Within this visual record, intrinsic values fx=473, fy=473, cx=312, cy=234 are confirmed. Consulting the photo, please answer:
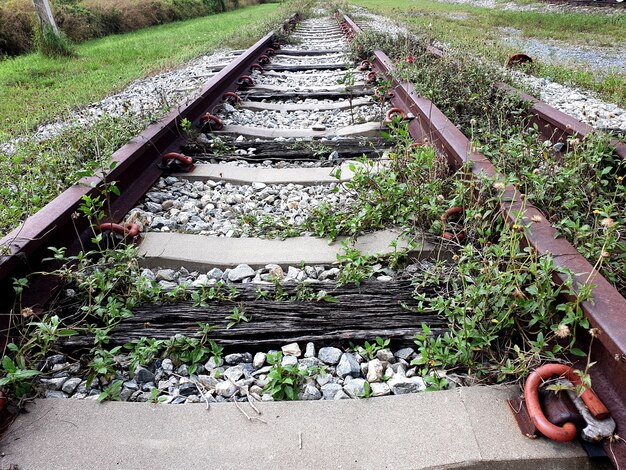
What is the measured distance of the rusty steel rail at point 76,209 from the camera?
6.23 feet

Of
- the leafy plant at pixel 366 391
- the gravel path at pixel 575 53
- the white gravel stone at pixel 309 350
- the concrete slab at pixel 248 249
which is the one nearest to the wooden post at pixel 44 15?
the gravel path at pixel 575 53

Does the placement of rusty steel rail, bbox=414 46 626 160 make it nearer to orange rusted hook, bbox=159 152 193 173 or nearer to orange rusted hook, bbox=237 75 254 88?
orange rusted hook, bbox=159 152 193 173

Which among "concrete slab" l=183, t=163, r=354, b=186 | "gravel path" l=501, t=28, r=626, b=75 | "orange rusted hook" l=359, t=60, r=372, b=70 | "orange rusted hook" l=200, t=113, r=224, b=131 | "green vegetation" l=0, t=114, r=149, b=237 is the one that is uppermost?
"green vegetation" l=0, t=114, r=149, b=237

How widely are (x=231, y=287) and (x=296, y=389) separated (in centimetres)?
63

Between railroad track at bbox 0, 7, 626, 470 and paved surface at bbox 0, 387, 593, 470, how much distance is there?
0.47 feet

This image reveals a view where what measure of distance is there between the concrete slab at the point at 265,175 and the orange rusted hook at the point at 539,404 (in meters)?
1.86

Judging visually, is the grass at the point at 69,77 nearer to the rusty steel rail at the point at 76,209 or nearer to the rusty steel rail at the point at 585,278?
the rusty steel rail at the point at 76,209

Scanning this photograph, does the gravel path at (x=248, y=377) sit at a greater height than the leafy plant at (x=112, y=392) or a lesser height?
lesser

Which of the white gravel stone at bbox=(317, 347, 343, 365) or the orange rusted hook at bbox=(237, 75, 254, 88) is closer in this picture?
the white gravel stone at bbox=(317, 347, 343, 365)

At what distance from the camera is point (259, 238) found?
98.1 inches

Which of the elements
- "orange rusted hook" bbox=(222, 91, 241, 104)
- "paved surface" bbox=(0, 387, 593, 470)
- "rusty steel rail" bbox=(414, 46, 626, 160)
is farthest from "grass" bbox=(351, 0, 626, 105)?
"paved surface" bbox=(0, 387, 593, 470)

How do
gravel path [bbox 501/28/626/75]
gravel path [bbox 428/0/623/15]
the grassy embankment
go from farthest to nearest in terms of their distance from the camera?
gravel path [bbox 428/0/623/15] < gravel path [bbox 501/28/626/75] < the grassy embankment

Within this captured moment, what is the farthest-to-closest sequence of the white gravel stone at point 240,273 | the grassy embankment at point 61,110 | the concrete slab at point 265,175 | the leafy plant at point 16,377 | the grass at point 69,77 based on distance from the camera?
the grass at point 69,77 → the concrete slab at point 265,175 → the grassy embankment at point 61,110 → the white gravel stone at point 240,273 → the leafy plant at point 16,377

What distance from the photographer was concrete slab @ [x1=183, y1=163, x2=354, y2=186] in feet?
10.2
